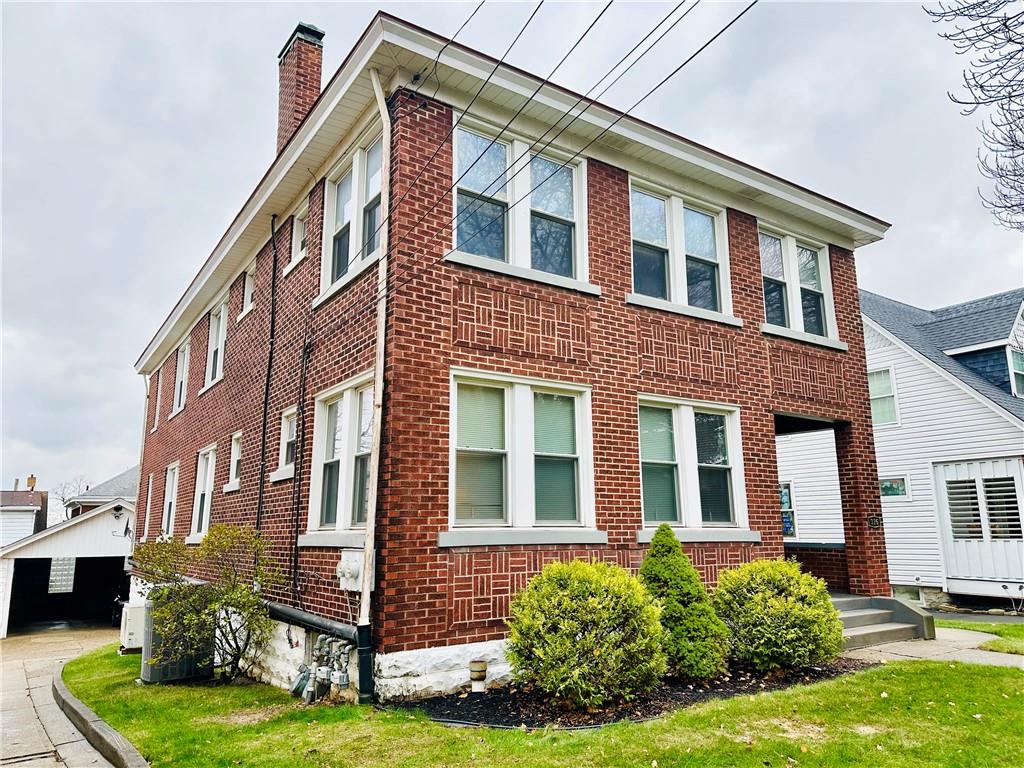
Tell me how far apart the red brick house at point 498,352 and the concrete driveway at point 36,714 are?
7.45 ft

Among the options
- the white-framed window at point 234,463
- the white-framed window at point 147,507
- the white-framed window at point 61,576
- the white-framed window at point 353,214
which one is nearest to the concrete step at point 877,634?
the white-framed window at point 353,214

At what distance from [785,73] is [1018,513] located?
13561 millimetres

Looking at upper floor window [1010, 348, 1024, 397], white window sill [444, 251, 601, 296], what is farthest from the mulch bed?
upper floor window [1010, 348, 1024, 397]

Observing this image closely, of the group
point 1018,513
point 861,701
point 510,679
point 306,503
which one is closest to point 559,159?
point 306,503

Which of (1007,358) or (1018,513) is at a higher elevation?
(1007,358)

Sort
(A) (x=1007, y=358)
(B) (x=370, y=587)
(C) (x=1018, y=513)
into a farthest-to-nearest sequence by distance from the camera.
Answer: (A) (x=1007, y=358) → (C) (x=1018, y=513) → (B) (x=370, y=587)

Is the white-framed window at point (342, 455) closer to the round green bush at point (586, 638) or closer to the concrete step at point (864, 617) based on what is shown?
the round green bush at point (586, 638)

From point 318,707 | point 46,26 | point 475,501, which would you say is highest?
point 46,26

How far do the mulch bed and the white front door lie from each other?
459 inches

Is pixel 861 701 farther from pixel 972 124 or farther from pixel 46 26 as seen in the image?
pixel 46 26

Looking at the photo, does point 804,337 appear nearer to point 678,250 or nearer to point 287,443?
point 678,250

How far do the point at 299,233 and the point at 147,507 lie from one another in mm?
12291

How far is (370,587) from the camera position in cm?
639

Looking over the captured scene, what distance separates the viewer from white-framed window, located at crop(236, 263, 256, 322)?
1227 cm
